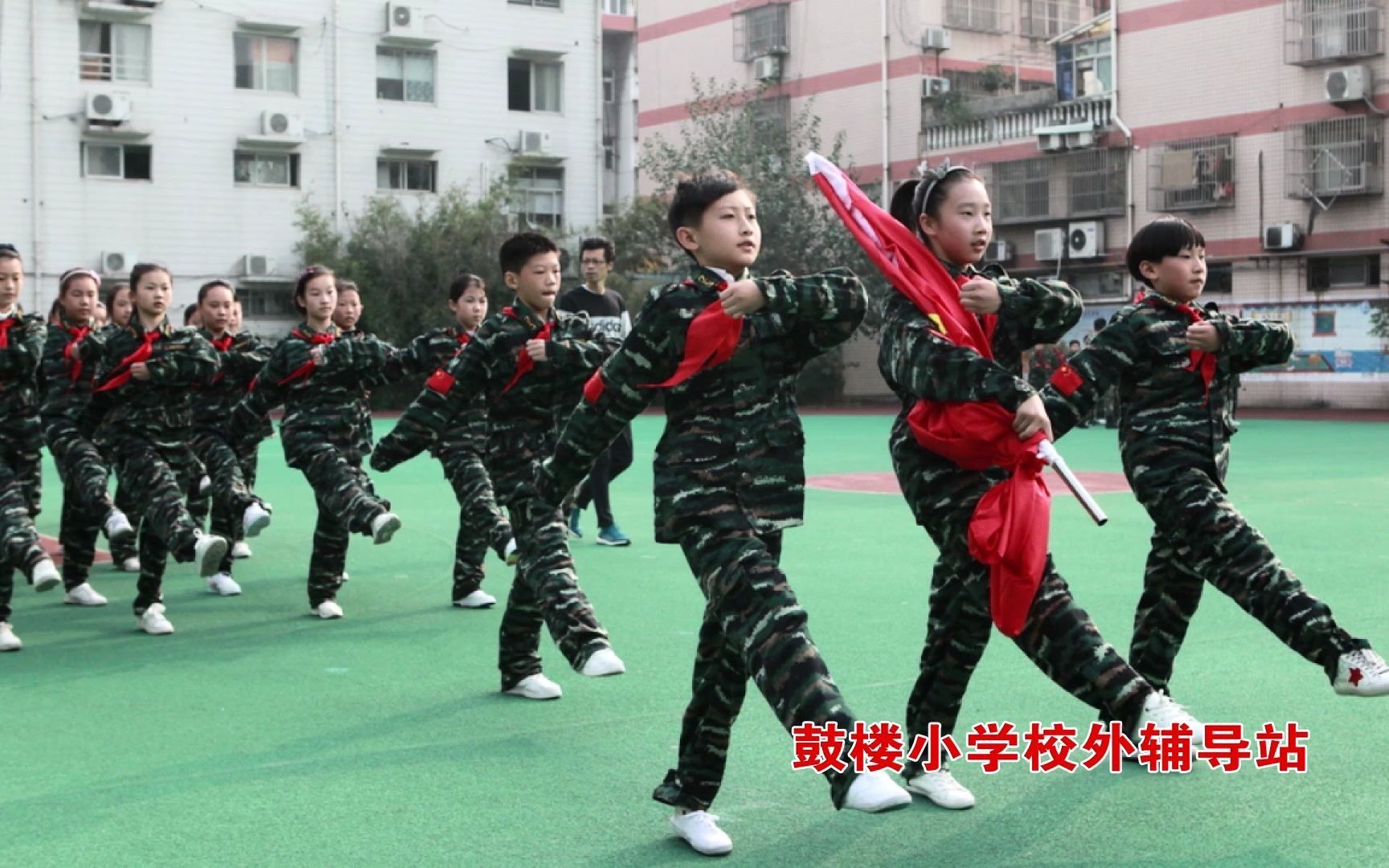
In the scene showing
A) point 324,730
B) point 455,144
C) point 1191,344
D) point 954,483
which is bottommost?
point 324,730

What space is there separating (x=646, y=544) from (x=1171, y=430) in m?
5.99

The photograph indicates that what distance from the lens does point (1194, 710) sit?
18.1 feet

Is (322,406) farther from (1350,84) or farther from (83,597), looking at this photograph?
(1350,84)

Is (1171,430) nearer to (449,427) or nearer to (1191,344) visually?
(1191,344)

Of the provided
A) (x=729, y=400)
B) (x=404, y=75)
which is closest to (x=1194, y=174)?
(x=404, y=75)

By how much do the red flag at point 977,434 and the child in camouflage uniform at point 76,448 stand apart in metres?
4.87

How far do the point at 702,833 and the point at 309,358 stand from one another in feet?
14.8

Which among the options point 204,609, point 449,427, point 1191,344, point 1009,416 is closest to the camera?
point 1009,416

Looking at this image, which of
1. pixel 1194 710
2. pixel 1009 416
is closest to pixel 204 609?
pixel 1194 710

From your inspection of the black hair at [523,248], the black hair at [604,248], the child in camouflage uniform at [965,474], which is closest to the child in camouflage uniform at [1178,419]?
the child in camouflage uniform at [965,474]

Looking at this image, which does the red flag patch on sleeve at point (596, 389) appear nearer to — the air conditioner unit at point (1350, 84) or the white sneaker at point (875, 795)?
the white sneaker at point (875, 795)

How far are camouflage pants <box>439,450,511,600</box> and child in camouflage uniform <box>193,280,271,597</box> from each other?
1153 mm

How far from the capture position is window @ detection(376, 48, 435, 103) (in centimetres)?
3562

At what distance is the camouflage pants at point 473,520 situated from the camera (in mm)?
7336
